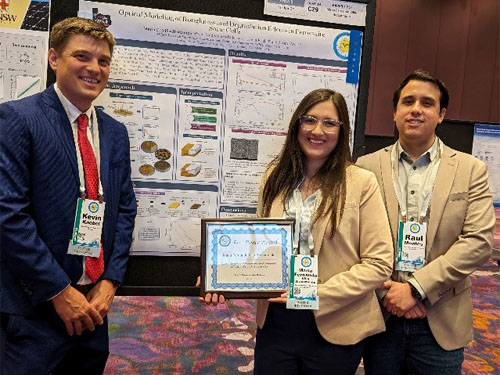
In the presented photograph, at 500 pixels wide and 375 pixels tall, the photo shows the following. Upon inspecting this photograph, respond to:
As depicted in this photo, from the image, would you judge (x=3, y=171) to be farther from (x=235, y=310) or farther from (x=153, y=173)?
(x=235, y=310)

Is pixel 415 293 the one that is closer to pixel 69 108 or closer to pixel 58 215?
pixel 58 215

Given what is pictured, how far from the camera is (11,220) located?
152 cm

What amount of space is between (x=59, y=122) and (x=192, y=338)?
95.3 inches

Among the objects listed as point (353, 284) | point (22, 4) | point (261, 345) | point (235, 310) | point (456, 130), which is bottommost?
point (235, 310)

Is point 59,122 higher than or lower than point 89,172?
higher

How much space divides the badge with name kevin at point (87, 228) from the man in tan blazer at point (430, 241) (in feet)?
3.63

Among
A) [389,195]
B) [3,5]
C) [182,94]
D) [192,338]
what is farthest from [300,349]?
[192,338]

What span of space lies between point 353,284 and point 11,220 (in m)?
1.17

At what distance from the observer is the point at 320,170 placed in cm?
180

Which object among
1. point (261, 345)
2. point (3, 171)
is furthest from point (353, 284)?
point (3, 171)

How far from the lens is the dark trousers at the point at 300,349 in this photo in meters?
1.71

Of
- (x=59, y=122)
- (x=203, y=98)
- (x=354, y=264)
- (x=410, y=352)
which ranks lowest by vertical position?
(x=410, y=352)

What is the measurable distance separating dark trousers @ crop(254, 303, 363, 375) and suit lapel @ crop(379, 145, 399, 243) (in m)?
0.48

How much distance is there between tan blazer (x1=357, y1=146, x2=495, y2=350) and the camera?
1.81 metres
